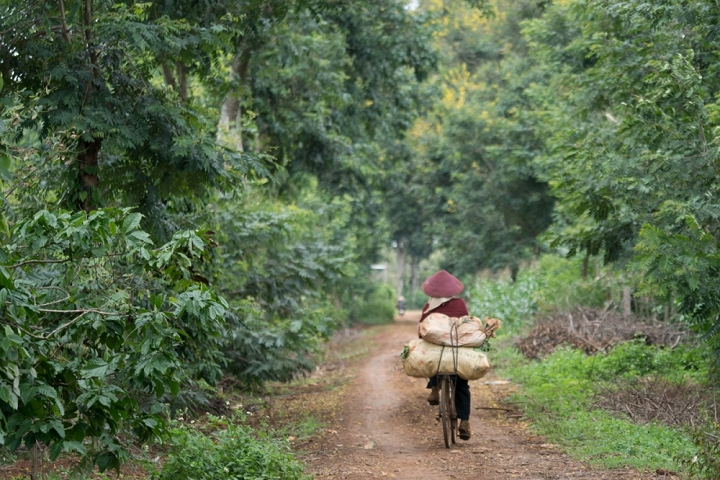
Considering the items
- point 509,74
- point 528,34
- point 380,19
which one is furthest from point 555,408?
point 509,74

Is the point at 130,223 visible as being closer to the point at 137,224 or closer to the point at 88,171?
the point at 137,224

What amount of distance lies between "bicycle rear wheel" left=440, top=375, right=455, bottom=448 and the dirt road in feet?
0.43

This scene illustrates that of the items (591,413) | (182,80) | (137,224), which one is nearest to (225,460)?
(137,224)

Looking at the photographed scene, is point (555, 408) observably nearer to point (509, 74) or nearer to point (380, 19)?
point (380, 19)

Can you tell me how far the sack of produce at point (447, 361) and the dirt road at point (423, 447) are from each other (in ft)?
2.84

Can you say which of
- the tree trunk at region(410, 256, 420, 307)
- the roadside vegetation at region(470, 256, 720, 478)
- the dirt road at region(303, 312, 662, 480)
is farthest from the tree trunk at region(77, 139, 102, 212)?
the tree trunk at region(410, 256, 420, 307)

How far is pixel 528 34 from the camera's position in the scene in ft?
75.1

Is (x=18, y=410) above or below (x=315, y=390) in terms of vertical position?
above

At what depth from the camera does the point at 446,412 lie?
9211 mm

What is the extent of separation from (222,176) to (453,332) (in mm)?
3190

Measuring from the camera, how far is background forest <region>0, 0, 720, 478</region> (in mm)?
Answer: 5324

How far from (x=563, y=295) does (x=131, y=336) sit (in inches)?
596

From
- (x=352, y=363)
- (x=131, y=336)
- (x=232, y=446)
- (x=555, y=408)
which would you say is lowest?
(x=352, y=363)

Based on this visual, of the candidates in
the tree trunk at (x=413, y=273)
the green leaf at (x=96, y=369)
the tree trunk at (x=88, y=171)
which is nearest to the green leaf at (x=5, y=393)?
the green leaf at (x=96, y=369)
